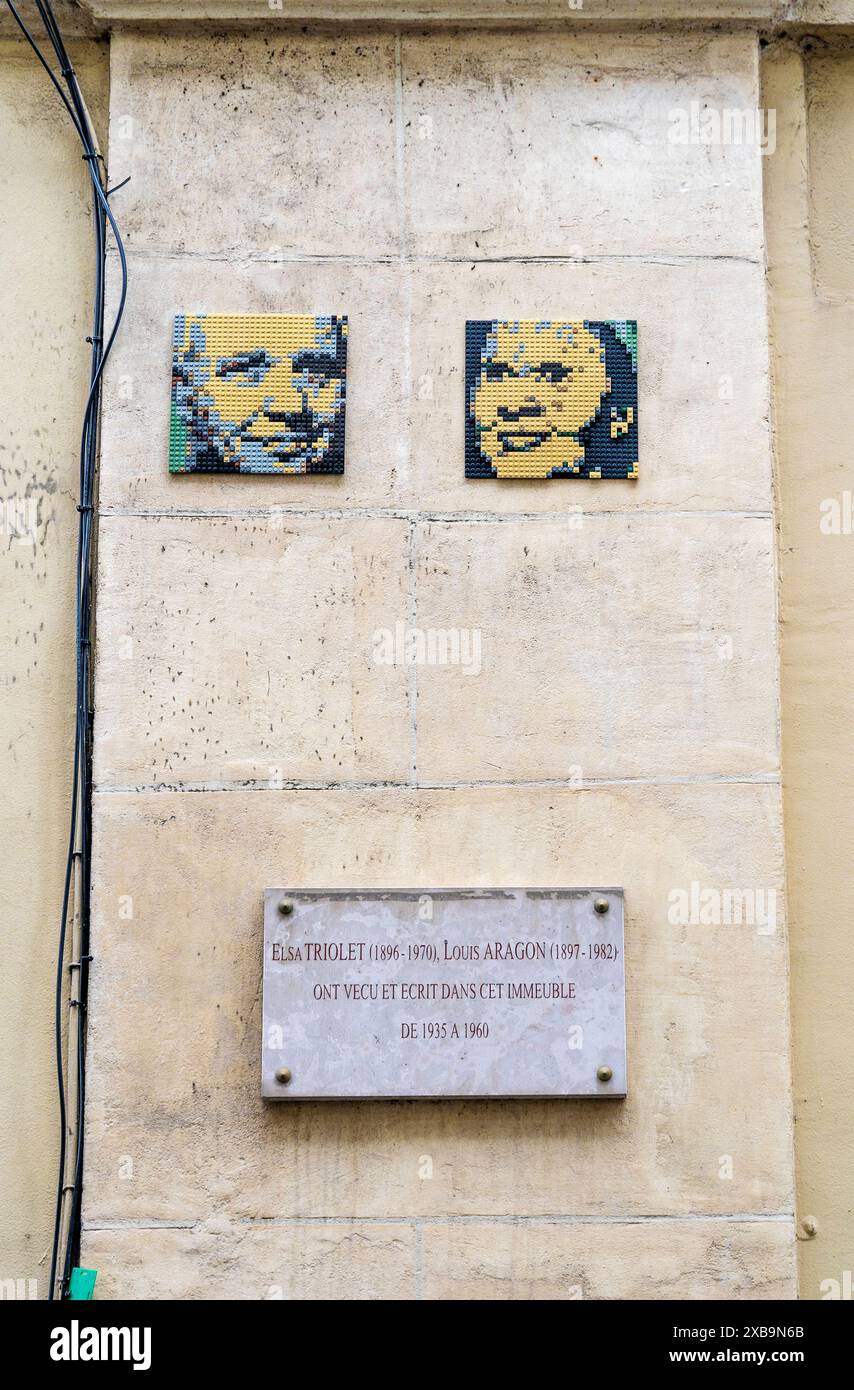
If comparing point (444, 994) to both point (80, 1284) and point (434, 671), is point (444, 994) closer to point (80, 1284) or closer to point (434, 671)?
point (434, 671)

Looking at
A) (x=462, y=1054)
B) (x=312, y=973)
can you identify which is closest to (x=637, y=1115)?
(x=462, y=1054)

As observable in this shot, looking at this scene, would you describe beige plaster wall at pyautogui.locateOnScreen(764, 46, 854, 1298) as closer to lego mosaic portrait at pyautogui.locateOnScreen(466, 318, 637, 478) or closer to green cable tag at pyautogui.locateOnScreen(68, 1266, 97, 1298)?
lego mosaic portrait at pyautogui.locateOnScreen(466, 318, 637, 478)

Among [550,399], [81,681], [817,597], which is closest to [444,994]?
[81,681]

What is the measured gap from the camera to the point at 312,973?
4.41 m

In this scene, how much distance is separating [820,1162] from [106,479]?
3.33 meters

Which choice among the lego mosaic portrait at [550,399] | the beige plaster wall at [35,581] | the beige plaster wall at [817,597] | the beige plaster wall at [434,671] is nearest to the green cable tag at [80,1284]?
the beige plaster wall at [434,671]

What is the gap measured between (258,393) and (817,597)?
208cm

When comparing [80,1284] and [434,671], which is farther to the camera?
[434,671]

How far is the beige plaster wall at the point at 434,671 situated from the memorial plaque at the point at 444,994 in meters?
0.11

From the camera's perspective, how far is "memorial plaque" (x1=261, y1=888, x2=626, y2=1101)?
4.38 meters

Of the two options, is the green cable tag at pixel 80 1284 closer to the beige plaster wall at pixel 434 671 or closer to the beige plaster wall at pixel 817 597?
the beige plaster wall at pixel 434 671

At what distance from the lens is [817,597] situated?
15.8ft

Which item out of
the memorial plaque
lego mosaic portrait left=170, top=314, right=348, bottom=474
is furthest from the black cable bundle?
the memorial plaque

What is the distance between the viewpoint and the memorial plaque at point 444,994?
14.4ft
